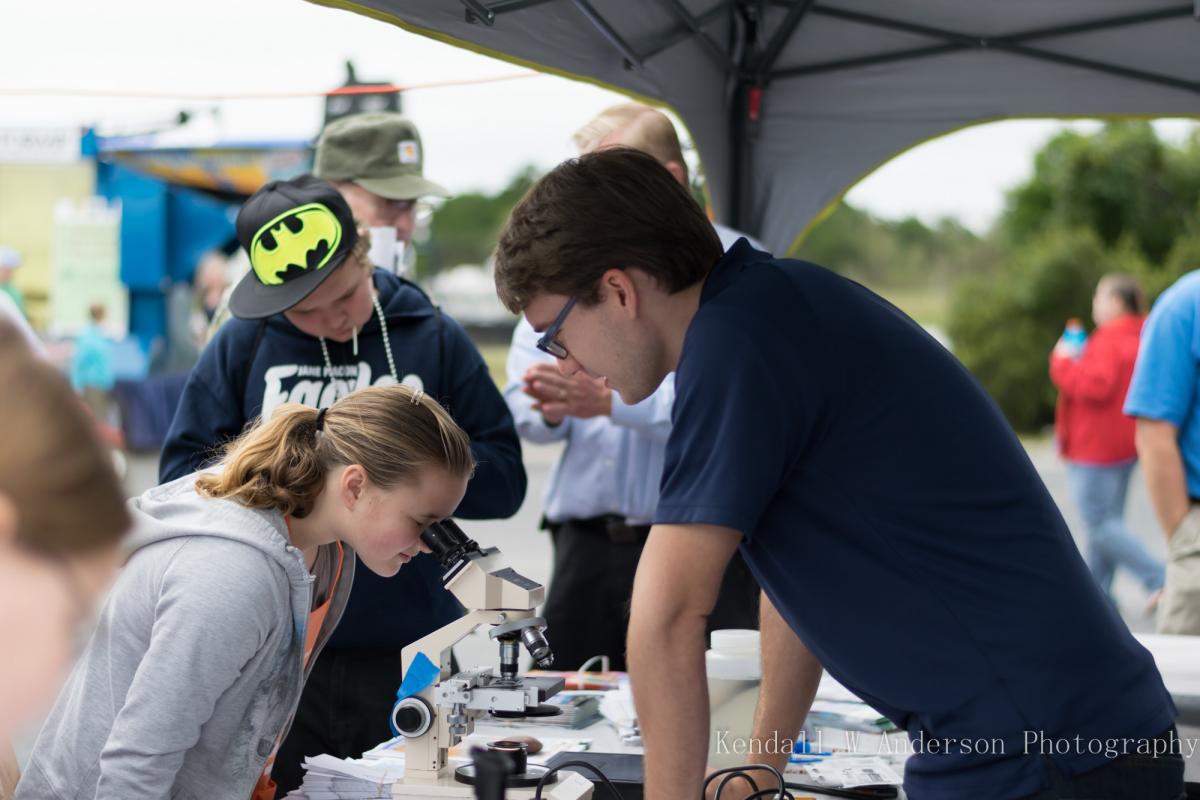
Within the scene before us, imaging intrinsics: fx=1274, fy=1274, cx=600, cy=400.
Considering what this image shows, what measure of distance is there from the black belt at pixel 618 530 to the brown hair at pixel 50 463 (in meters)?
2.50

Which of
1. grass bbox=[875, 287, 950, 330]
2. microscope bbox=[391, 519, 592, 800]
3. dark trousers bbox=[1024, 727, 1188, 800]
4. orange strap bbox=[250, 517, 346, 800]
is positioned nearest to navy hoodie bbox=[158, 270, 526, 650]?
orange strap bbox=[250, 517, 346, 800]

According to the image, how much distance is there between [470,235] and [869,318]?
36696 millimetres

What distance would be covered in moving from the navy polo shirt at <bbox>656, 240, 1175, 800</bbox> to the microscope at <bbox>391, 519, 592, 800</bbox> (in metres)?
0.49

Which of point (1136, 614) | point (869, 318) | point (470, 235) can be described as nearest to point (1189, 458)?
point (869, 318)

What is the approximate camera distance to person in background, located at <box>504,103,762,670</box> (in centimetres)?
318

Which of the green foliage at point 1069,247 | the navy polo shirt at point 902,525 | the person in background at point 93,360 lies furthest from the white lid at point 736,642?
the green foliage at point 1069,247

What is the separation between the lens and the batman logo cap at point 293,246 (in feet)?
8.25

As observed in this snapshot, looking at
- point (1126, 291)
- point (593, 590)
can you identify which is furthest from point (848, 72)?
point (1126, 291)

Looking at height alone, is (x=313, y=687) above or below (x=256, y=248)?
below

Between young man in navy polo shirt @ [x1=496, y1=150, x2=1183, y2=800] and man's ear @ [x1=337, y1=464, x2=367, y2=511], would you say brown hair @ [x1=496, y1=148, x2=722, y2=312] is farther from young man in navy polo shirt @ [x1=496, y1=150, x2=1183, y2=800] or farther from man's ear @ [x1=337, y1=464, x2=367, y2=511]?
man's ear @ [x1=337, y1=464, x2=367, y2=511]

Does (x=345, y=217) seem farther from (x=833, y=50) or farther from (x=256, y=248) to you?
(x=833, y=50)

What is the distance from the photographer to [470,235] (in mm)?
37688

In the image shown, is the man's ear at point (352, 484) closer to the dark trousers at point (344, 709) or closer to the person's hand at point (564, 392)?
the dark trousers at point (344, 709)

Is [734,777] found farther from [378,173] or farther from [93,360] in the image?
[93,360]
